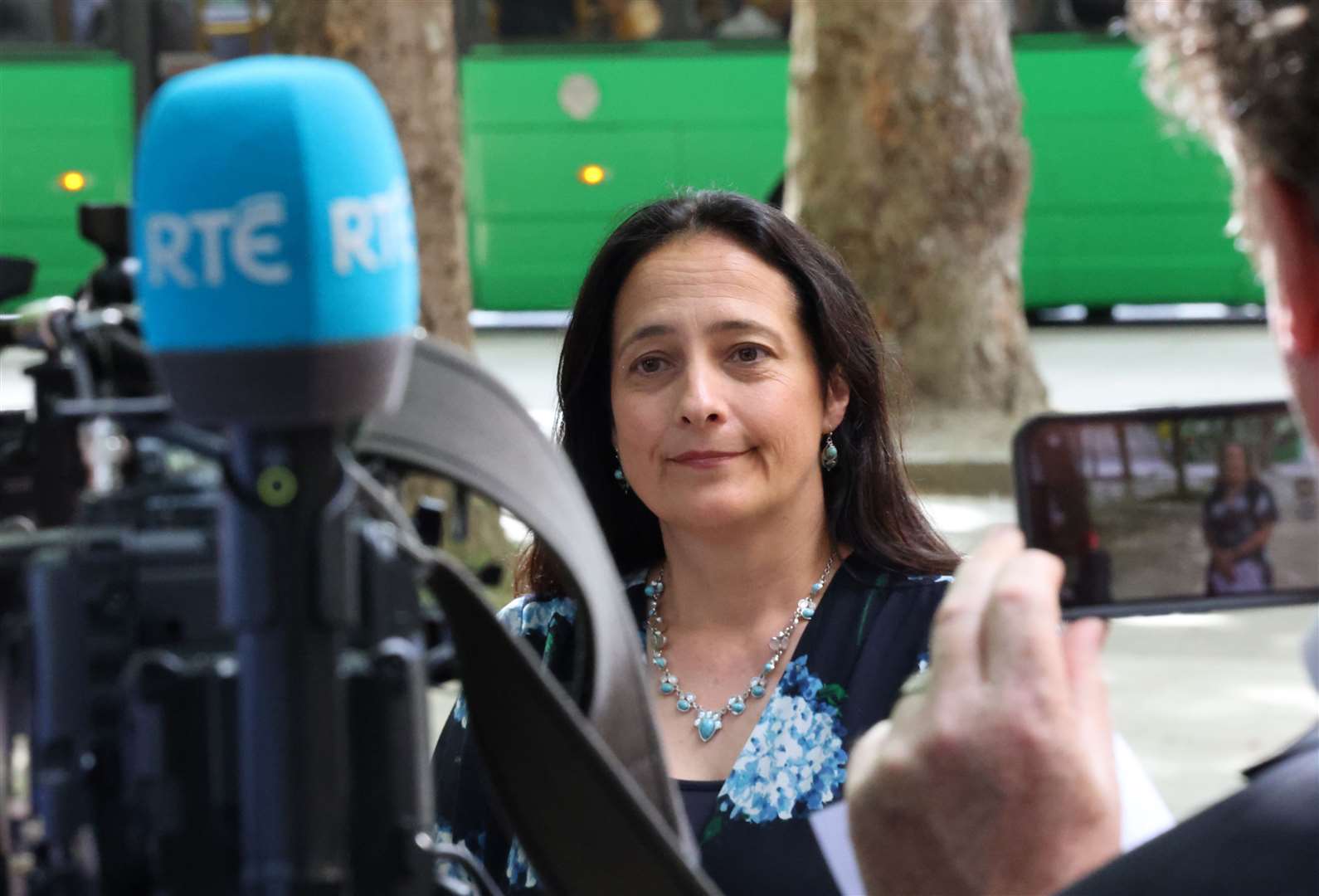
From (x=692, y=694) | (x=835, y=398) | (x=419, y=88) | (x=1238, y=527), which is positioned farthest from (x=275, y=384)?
(x=419, y=88)

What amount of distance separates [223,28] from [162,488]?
500 inches

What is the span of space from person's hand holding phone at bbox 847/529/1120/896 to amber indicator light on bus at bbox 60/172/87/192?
43.2 ft

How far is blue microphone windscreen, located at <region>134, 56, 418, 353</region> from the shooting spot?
31.5 inches

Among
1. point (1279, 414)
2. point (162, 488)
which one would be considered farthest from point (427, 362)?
point (1279, 414)

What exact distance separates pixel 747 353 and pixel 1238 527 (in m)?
1.63

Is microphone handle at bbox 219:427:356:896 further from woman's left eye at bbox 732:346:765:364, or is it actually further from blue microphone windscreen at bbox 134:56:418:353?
woman's left eye at bbox 732:346:765:364

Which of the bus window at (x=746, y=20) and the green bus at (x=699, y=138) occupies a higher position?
the bus window at (x=746, y=20)

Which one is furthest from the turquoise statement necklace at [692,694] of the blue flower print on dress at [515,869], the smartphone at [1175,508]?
Result: the smartphone at [1175,508]

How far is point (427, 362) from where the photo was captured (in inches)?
40.1

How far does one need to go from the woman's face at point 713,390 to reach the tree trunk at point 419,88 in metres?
4.11

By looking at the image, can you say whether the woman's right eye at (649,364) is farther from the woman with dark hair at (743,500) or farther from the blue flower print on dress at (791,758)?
the blue flower print on dress at (791,758)

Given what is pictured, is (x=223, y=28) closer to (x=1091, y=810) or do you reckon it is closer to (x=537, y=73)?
(x=537, y=73)

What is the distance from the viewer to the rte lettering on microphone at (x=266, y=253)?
802mm

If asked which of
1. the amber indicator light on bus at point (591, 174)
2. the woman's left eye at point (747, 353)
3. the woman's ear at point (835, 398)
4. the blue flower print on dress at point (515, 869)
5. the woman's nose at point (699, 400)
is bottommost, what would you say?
the amber indicator light on bus at point (591, 174)
